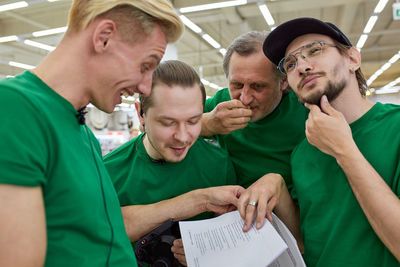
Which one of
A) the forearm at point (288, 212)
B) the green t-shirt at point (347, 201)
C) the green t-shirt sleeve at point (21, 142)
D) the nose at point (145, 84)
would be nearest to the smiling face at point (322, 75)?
the green t-shirt at point (347, 201)

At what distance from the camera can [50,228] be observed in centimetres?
82

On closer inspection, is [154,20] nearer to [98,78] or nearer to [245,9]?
[98,78]

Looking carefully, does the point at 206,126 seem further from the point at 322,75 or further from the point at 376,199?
the point at 376,199

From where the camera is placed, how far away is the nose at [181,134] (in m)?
1.50

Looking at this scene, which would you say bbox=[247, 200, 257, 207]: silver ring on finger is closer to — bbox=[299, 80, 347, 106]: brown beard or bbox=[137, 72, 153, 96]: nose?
bbox=[299, 80, 347, 106]: brown beard

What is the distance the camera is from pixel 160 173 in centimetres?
164

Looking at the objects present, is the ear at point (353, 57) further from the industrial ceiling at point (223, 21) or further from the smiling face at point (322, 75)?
the industrial ceiling at point (223, 21)

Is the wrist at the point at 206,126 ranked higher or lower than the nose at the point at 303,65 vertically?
lower

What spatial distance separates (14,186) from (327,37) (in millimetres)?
1284

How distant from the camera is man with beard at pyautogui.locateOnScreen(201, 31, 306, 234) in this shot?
172cm

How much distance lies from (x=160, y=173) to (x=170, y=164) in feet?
0.22

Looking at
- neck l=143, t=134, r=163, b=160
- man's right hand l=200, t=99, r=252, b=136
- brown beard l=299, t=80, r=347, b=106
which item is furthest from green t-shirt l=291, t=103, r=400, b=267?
neck l=143, t=134, r=163, b=160

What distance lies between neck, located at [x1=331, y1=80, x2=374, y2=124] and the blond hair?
79 centimetres

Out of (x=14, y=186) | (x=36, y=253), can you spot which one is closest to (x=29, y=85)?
(x=14, y=186)
